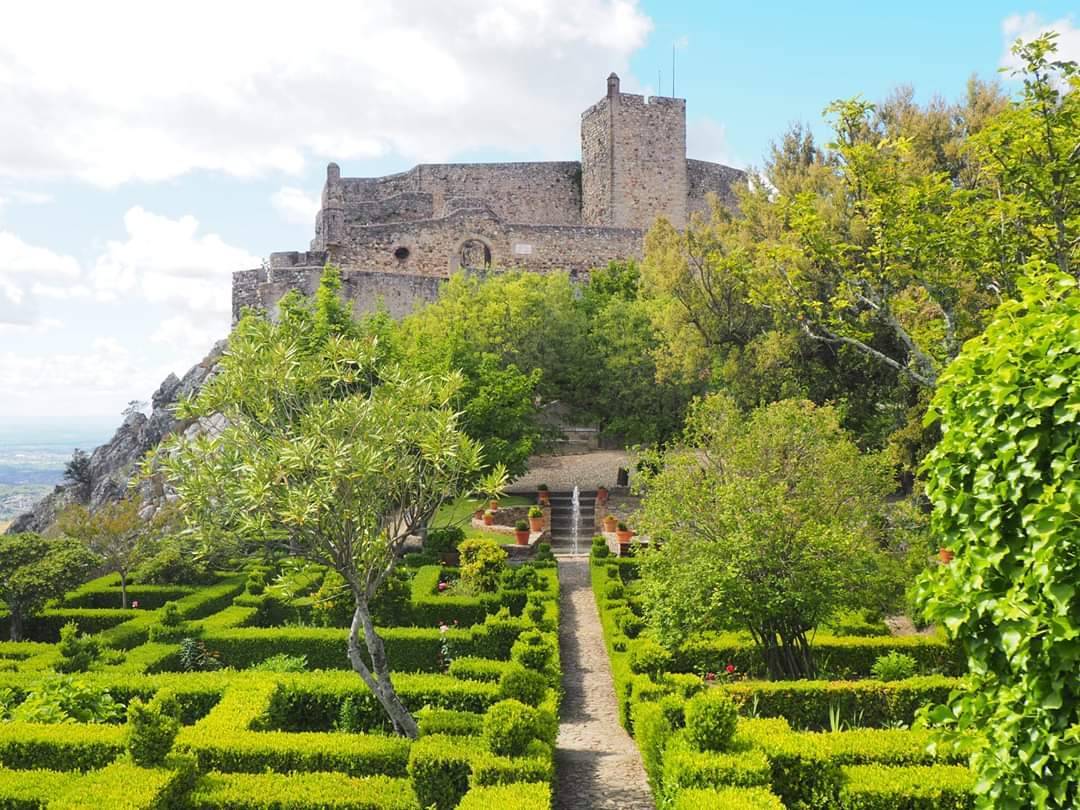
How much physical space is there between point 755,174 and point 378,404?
17358 mm

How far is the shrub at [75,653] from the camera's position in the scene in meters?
11.0

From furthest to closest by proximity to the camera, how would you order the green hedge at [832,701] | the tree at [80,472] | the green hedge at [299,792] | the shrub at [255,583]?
the tree at [80,472], the shrub at [255,583], the green hedge at [832,701], the green hedge at [299,792]

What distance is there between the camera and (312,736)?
816cm

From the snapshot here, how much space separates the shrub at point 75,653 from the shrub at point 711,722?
25.5 ft

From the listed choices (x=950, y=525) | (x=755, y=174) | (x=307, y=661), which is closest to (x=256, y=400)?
(x=307, y=661)

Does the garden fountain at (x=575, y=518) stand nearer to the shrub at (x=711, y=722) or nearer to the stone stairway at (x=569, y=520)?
the stone stairway at (x=569, y=520)

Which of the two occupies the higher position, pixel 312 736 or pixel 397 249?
pixel 397 249

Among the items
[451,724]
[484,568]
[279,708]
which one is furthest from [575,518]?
[451,724]

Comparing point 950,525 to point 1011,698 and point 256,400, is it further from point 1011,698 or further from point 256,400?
point 256,400

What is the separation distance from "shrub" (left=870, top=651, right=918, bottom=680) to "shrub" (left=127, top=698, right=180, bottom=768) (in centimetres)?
794

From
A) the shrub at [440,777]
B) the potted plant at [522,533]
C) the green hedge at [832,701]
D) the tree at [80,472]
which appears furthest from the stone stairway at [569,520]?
the tree at [80,472]

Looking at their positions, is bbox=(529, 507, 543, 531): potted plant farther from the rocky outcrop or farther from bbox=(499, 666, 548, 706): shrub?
the rocky outcrop

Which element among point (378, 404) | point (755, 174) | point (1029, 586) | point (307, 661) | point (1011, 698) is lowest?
point (307, 661)

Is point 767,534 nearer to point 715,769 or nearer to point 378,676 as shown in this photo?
point 715,769
